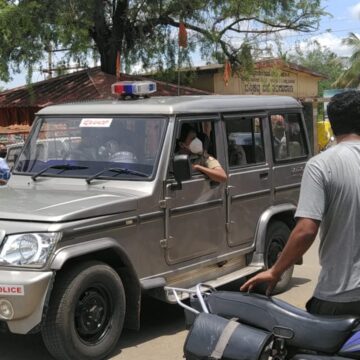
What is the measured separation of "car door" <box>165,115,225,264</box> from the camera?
5.20 metres

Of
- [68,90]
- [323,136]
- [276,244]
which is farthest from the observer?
[323,136]

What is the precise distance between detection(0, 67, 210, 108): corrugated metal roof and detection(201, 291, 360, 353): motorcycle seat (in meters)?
12.2

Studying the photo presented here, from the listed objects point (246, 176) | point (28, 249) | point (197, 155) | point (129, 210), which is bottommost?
point (28, 249)

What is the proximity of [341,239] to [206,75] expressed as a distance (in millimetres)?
16157

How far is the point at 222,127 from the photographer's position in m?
5.91

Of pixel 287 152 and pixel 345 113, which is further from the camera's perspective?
pixel 287 152

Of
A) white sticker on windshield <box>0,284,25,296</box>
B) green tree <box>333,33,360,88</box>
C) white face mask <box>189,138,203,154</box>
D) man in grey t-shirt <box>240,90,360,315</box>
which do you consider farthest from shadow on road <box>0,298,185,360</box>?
green tree <box>333,33,360,88</box>

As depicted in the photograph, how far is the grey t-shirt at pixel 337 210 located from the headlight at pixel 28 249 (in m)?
1.94

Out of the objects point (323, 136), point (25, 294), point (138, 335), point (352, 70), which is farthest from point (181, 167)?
point (352, 70)

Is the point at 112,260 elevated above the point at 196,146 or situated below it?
below

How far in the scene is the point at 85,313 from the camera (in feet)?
14.7

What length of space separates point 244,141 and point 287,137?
884mm

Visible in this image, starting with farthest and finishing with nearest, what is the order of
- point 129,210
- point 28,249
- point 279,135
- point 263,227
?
point 279,135
point 263,227
point 129,210
point 28,249

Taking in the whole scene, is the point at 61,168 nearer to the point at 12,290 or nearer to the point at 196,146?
the point at 196,146
